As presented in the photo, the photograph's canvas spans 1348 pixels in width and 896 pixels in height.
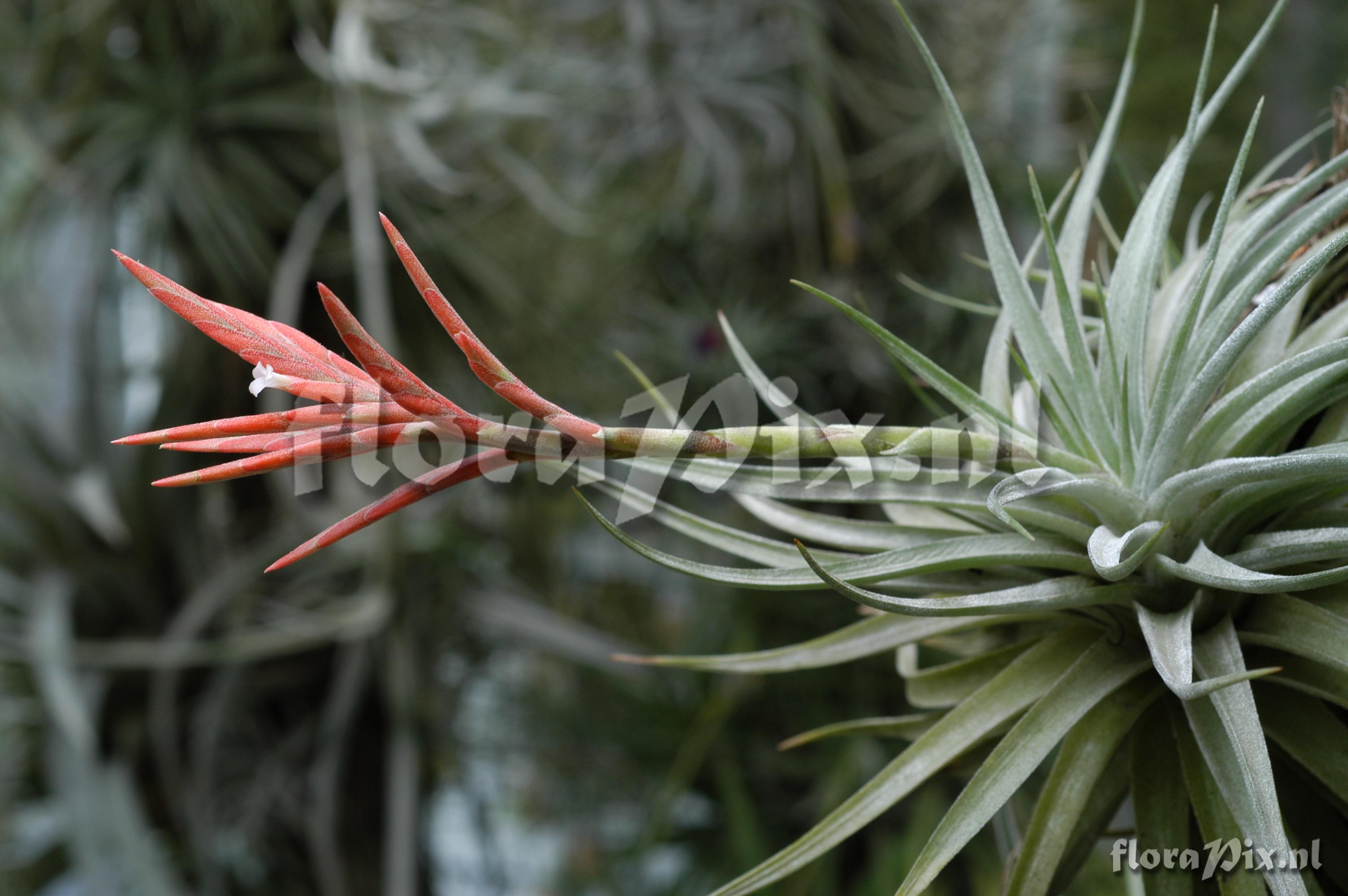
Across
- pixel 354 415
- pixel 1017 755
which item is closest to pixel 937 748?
pixel 1017 755

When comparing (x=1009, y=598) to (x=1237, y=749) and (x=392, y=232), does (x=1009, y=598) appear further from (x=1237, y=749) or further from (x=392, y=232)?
(x=392, y=232)

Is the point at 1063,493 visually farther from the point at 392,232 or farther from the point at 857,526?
the point at 392,232

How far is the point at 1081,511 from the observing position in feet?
0.87

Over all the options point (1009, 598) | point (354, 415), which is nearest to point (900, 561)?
point (1009, 598)

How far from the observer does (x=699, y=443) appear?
213mm

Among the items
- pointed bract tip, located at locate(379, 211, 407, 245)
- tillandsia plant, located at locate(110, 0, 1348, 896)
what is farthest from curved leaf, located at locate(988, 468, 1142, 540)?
pointed bract tip, located at locate(379, 211, 407, 245)

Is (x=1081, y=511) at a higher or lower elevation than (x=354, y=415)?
higher

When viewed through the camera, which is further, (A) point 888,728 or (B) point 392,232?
(A) point 888,728

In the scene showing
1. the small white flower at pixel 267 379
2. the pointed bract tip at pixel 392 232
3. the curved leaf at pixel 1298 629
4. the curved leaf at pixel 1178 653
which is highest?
the curved leaf at pixel 1298 629

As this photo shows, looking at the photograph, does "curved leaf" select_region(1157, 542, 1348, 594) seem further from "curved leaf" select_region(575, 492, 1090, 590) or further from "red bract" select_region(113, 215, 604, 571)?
"red bract" select_region(113, 215, 604, 571)

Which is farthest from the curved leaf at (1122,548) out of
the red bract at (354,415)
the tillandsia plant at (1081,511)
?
the red bract at (354,415)

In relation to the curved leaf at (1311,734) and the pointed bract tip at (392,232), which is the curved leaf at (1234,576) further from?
the pointed bract tip at (392,232)

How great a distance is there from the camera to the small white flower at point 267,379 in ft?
0.66

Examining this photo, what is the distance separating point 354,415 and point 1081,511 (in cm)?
19
